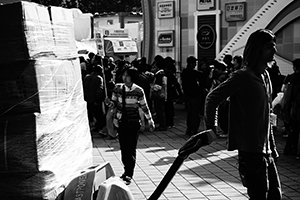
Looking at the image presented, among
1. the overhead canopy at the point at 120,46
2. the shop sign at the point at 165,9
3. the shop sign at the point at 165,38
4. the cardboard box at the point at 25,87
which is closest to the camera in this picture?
the cardboard box at the point at 25,87

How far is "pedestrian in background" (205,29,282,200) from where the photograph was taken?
15.6 ft

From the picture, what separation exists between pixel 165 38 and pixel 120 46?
14.6 m

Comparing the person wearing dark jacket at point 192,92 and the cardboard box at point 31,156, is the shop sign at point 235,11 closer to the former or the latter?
the person wearing dark jacket at point 192,92

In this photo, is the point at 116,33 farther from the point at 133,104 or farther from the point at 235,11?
the point at 133,104

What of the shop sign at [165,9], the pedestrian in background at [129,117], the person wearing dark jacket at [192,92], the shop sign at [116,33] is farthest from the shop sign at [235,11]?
the shop sign at [116,33]

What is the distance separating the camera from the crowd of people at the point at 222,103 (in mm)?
4770

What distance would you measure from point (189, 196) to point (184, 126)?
23.5 ft

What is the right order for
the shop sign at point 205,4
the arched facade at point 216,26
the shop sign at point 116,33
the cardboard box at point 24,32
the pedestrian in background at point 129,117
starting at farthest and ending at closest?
Result: 1. the shop sign at point 116,33
2. the shop sign at point 205,4
3. the arched facade at point 216,26
4. the pedestrian in background at point 129,117
5. the cardboard box at point 24,32

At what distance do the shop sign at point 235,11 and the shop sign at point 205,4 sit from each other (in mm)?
535

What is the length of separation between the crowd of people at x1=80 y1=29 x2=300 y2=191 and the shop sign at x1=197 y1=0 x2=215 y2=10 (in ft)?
8.01

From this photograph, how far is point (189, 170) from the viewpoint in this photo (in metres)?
8.99

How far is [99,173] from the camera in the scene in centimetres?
562

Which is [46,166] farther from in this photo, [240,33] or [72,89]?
[240,33]

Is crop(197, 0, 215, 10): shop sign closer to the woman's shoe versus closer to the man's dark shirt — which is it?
the man's dark shirt
